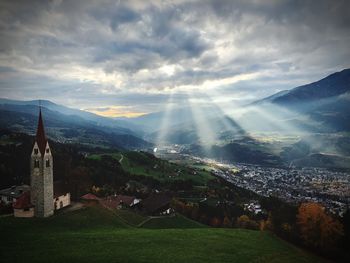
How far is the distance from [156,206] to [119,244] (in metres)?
54.5

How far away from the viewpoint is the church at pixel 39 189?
212ft

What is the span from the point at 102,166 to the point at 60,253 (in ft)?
496

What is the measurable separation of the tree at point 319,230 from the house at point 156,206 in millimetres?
41093

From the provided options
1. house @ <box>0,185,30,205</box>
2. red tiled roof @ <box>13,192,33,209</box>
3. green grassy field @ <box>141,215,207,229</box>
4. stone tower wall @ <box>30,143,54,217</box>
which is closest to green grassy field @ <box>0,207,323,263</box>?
red tiled roof @ <box>13,192,33,209</box>

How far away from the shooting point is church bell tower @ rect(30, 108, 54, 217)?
65.1 metres

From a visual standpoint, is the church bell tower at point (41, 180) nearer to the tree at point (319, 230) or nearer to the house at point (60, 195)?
the house at point (60, 195)

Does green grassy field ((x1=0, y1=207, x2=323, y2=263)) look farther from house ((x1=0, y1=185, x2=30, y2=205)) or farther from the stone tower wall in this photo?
house ((x1=0, y1=185, x2=30, y2=205))

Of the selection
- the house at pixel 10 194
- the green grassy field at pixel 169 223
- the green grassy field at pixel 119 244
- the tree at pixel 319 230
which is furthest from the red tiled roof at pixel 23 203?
the tree at pixel 319 230

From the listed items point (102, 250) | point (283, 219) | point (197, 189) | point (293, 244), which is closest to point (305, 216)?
point (293, 244)

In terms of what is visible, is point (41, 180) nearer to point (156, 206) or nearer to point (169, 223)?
point (169, 223)

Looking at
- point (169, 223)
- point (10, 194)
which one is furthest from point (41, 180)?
point (10, 194)

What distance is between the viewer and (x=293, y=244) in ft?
209

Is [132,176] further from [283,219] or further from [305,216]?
[305,216]

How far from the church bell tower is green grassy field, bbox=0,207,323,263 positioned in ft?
11.8
